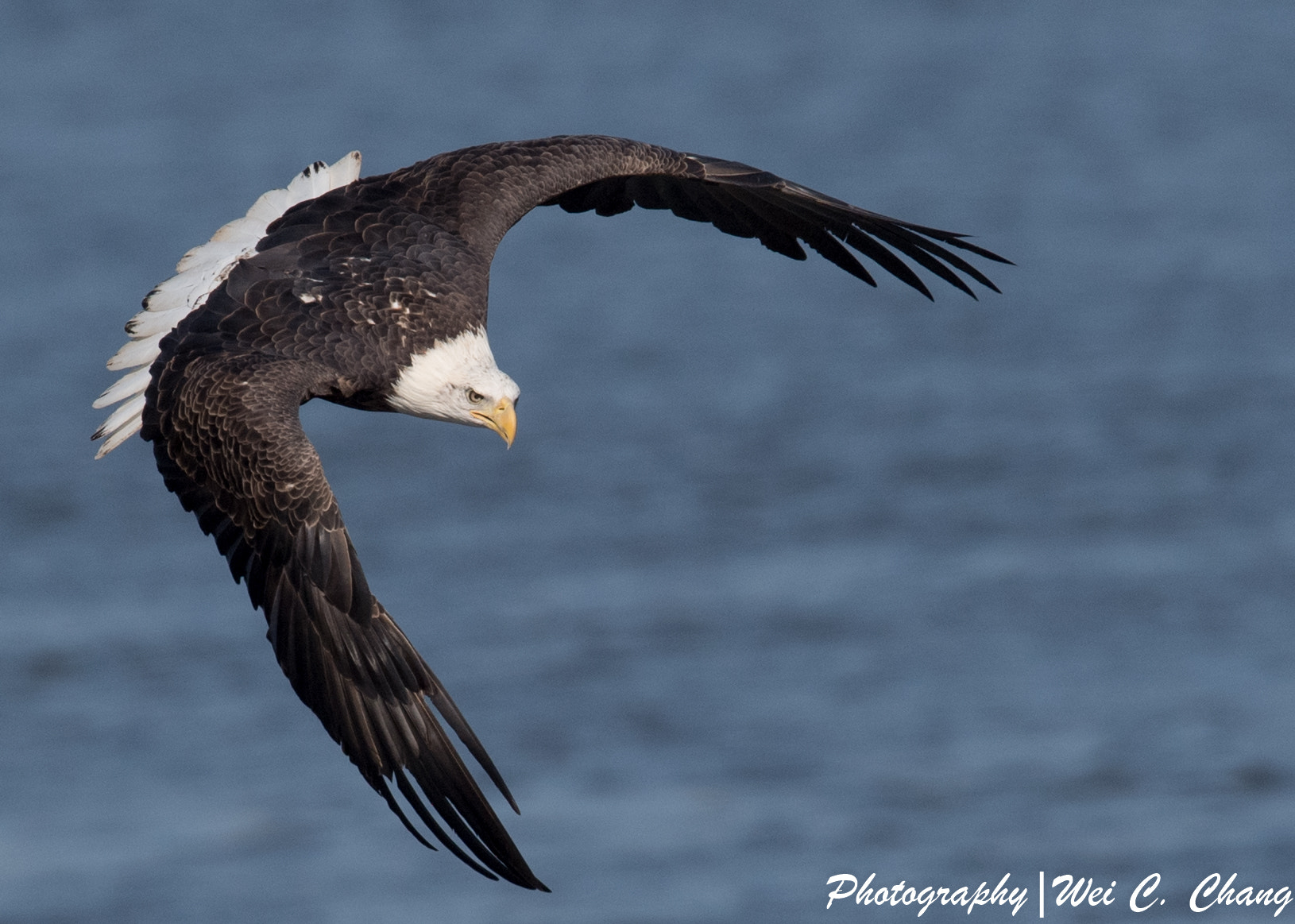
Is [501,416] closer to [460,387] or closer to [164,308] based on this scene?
[460,387]

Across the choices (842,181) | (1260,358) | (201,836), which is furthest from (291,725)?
(1260,358)

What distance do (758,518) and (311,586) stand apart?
17.8m

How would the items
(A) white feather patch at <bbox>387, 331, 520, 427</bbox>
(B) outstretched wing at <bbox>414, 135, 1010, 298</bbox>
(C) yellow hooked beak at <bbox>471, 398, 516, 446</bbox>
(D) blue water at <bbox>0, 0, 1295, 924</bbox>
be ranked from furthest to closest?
(D) blue water at <bbox>0, 0, 1295, 924</bbox>, (B) outstretched wing at <bbox>414, 135, 1010, 298</bbox>, (C) yellow hooked beak at <bbox>471, 398, 516, 446</bbox>, (A) white feather patch at <bbox>387, 331, 520, 427</bbox>

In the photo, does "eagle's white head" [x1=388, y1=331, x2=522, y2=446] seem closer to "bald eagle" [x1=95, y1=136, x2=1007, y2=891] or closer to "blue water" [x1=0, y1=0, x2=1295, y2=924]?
"bald eagle" [x1=95, y1=136, x2=1007, y2=891]

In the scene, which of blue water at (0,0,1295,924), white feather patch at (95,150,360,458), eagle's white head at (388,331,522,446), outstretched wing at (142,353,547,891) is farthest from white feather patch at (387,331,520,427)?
blue water at (0,0,1295,924)

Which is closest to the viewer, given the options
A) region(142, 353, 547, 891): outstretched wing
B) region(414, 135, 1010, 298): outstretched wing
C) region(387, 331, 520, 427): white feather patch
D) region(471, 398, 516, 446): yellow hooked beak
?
region(142, 353, 547, 891): outstretched wing

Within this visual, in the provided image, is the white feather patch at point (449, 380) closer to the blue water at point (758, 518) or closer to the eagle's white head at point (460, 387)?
the eagle's white head at point (460, 387)

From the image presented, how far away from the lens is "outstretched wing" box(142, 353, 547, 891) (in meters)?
9.44

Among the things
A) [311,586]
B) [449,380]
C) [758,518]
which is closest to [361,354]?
[449,380]

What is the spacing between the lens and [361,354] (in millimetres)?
10125

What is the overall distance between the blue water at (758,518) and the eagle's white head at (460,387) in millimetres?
11480

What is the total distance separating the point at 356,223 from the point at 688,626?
15031 mm

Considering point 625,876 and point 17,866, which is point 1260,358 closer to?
point 625,876

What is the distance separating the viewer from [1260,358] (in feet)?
97.9
